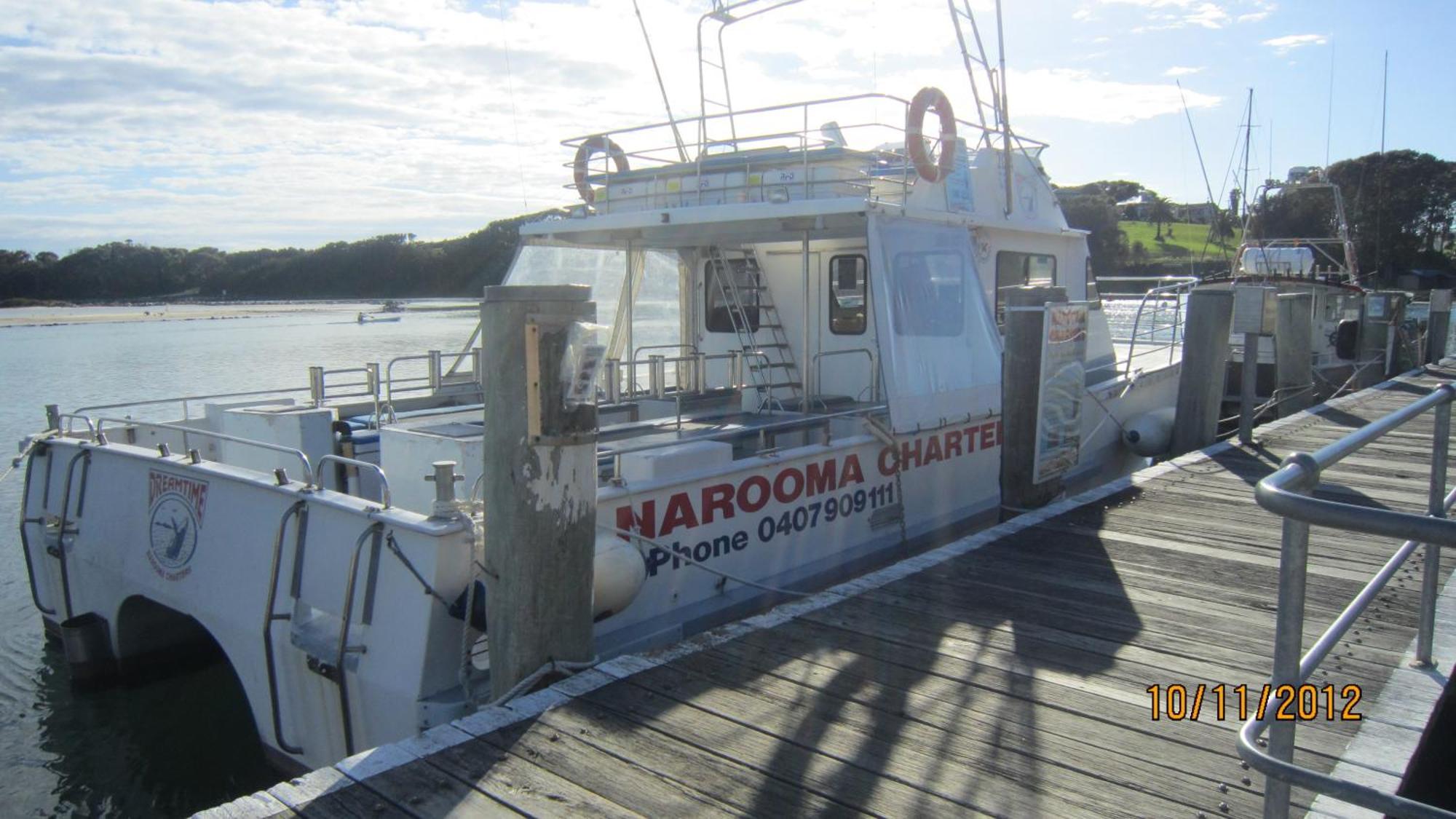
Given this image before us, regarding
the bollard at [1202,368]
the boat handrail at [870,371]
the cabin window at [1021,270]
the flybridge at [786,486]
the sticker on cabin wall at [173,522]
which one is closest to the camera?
the flybridge at [786,486]

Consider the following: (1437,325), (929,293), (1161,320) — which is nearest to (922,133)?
(929,293)

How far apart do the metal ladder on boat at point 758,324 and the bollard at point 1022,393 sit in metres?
2.24

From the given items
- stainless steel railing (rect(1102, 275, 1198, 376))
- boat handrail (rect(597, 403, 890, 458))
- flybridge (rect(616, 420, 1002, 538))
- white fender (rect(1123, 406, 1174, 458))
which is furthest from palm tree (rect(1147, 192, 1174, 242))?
boat handrail (rect(597, 403, 890, 458))

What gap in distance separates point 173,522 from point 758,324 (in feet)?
16.9

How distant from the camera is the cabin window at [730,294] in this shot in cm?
902

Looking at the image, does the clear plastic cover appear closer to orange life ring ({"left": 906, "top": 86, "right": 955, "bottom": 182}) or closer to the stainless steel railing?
orange life ring ({"left": 906, "top": 86, "right": 955, "bottom": 182})

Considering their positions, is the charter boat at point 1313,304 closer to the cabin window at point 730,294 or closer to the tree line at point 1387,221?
the cabin window at point 730,294

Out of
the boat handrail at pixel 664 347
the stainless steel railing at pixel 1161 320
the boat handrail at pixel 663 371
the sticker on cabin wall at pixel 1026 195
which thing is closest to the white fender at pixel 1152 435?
the stainless steel railing at pixel 1161 320

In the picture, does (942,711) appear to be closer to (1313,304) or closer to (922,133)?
(922,133)

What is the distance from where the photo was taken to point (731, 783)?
9.83 ft

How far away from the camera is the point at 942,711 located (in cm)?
350

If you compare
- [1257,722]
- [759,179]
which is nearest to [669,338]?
[759,179]

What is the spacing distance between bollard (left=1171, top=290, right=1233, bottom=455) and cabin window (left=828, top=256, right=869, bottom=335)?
295 cm

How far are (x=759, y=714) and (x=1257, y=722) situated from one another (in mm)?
1759
